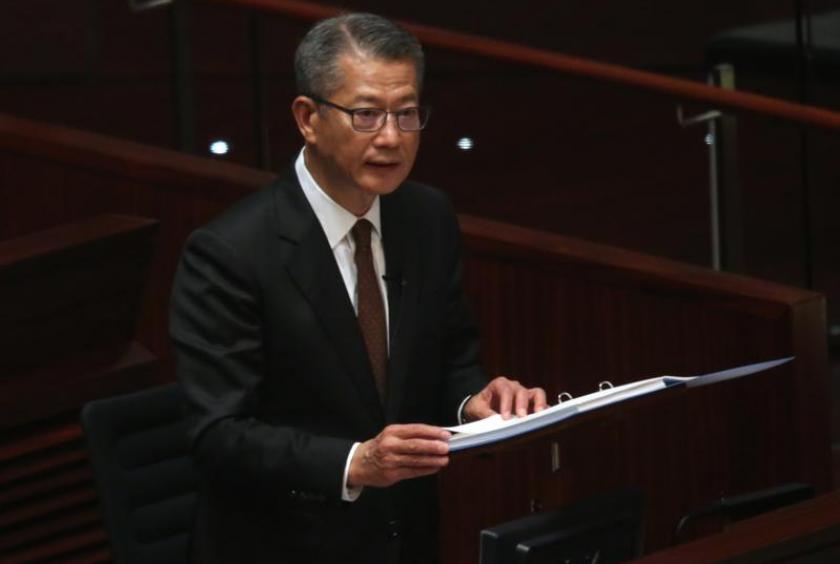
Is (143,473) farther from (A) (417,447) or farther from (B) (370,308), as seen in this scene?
(A) (417,447)

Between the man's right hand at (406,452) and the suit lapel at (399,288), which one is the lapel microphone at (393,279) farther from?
the man's right hand at (406,452)

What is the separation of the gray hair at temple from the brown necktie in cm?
20

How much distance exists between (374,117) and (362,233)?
188mm

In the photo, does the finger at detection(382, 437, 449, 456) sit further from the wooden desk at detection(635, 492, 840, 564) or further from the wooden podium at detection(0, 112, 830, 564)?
the wooden podium at detection(0, 112, 830, 564)

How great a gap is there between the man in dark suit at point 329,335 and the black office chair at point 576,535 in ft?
0.63

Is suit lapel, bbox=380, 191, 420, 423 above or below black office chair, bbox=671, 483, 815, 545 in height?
above

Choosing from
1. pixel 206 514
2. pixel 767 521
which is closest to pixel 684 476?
pixel 206 514

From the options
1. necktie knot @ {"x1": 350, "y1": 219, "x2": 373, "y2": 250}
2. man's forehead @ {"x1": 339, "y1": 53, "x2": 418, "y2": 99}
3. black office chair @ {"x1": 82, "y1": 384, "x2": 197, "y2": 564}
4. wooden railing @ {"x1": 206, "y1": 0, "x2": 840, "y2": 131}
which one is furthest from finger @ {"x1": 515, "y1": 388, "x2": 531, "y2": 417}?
wooden railing @ {"x1": 206, "y1": 0, "x2": 840, "y2": 131}

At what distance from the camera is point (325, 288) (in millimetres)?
2279

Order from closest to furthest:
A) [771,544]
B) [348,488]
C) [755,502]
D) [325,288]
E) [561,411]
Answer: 1. [771,544]
2. [561,411]
3. [348,488]
4. [325,288]
5. [755,502]

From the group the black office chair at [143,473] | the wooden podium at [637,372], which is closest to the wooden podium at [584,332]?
the wooden podium at [637,372]

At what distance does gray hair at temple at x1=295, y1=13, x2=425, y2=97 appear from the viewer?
2197 millimetres

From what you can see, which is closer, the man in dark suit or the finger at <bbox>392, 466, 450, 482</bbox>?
the finger at <bbox>392, 466, 450, 482</bbox>

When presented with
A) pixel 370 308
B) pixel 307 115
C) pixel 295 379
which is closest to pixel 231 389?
pixel 295 379
